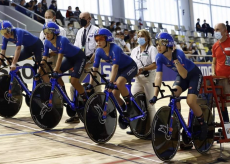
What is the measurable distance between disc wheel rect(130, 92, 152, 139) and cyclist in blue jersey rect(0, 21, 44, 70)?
180cm

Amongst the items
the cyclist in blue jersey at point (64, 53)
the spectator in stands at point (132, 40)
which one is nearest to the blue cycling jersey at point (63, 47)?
the cyclist in blue jersey at point (64, 53)

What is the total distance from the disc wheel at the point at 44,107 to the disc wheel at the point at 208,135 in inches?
75.6

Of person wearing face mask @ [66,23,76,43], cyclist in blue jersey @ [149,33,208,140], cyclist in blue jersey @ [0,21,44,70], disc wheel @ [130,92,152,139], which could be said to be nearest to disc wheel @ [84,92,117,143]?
disc wheel @ [130,92,152,139]

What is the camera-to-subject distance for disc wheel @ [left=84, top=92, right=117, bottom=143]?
472cm

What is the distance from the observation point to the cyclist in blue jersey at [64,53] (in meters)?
5.30

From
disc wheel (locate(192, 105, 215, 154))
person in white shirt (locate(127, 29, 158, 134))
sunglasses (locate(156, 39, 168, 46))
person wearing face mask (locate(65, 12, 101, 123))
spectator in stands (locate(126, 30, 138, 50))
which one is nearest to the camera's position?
sunglasses (locate(156, 39, 168, 46))

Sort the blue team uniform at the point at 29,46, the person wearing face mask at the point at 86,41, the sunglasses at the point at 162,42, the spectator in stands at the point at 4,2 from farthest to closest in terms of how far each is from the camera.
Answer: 1. the spectator in stands at the point at 4,2
2. the person wearing face mask at the point at 86,41
3. the blue team uniform at the point at 29,46
4. the sunglasses at the point at 162,42

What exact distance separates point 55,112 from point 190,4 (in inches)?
916

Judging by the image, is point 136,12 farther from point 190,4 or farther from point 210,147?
point 210,147

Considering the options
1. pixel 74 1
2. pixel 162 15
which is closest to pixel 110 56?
pixel 74 1

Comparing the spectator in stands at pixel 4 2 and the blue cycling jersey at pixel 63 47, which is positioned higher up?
A: the spectator in stands at pixel 4 2

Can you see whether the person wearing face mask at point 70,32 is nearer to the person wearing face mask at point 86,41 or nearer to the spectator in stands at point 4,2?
the spectator in stands at point 4,2

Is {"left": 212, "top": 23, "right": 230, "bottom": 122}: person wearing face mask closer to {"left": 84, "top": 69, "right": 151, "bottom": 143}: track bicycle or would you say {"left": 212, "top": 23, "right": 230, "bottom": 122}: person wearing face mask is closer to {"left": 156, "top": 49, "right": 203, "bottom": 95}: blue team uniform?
{"left": 156, "top": 49, "right": 203, "bottom": 95}: blue team uniform

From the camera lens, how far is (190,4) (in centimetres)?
2730
